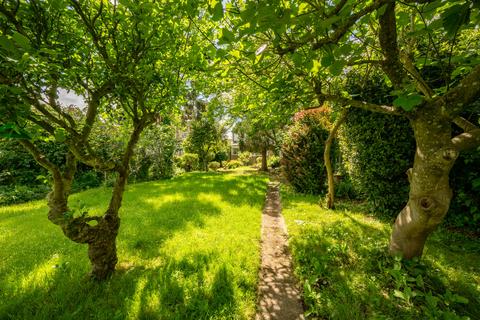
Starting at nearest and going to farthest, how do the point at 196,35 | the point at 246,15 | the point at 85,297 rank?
the point at 246,15, the point at 85,297, the point at 196,35

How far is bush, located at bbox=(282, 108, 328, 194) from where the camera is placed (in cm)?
816

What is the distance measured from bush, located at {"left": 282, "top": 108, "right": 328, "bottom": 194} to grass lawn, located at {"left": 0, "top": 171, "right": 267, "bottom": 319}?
147 inches

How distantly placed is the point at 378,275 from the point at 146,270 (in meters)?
3.53

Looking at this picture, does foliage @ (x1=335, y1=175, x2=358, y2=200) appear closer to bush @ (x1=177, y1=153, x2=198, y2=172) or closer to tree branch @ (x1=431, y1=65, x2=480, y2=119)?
tree branch @ (x1=431, y1=65, x2=480, y2=119)

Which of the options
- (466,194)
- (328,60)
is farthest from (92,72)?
(466,194)

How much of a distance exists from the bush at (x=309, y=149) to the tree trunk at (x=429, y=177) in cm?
526

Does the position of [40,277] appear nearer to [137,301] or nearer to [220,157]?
[137,301]

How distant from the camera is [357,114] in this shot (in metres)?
5.64

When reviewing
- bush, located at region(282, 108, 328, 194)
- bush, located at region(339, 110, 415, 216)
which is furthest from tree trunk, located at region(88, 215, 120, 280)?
bush, located at region(282, 108, 328, 194)

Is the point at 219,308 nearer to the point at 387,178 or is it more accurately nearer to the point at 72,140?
the point at 72,140

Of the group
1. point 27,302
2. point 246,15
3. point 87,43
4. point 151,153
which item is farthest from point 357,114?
point 151,153

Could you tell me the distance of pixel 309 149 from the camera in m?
8.24

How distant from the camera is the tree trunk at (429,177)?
2.47 m

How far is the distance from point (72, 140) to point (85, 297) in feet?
6.76
